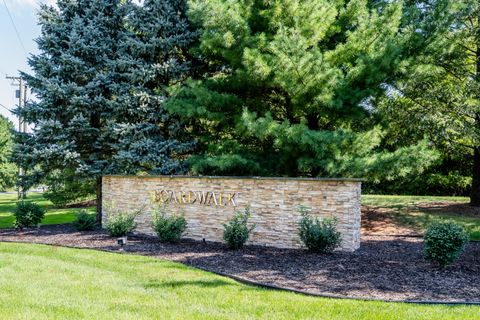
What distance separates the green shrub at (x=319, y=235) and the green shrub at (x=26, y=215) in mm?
7897

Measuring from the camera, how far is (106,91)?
13031 millimetres

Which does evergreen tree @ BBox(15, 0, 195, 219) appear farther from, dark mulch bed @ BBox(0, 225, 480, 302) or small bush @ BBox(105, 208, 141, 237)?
dark mulch bed @ BBox(0, 225, 480, 302)

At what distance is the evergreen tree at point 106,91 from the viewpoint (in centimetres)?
1215

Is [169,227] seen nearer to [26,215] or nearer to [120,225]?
[120,225]

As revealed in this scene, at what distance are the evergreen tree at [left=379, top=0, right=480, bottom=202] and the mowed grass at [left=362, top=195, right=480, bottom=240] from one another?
6.19 ft

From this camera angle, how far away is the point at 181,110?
1116cm

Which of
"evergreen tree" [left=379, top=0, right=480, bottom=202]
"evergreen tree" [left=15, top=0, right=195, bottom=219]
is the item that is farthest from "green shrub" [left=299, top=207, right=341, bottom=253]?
"evergreen tree" [left=15, top=0, right=195, bottom=219]

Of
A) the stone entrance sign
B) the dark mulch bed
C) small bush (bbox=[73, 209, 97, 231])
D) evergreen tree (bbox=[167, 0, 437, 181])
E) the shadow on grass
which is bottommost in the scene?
the dark mulch bed

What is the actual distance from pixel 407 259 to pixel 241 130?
4919mm

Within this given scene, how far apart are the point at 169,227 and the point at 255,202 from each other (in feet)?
6.57

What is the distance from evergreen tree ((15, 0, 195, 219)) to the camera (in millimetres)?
12148

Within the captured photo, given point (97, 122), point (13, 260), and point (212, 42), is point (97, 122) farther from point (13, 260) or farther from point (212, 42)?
point (13, 260)

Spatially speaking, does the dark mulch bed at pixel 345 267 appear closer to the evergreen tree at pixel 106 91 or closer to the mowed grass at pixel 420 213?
the mowed grass at pixel 420 213

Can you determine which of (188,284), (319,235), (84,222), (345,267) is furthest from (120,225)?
(345,267)
